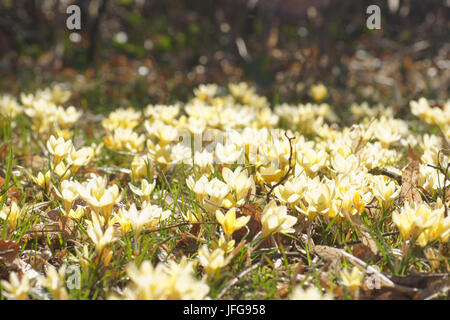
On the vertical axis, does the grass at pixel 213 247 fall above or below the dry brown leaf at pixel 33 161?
below

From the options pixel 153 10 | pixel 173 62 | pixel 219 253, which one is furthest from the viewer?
pixel 153 10

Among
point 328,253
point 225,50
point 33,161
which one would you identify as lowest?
point 328,253

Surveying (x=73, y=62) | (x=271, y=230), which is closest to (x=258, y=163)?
(x=271, y=230)

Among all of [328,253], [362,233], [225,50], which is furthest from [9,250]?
[225,50]

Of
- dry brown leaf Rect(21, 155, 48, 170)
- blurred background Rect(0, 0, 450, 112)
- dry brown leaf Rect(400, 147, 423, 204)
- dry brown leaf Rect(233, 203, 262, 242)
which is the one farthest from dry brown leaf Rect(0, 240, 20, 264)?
blurred background Rect(0, 0, 450, 112)

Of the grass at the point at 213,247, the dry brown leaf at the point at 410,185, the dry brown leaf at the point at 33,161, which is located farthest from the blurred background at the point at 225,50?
the grass at the point at 213,247

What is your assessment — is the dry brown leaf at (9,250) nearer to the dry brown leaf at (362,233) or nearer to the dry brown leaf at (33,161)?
the dry brown leaf at (33,161)

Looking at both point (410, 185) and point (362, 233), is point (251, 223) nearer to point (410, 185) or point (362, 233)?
point (362, 233)

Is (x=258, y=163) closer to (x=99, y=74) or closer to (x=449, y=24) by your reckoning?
(x=99, y=74)
